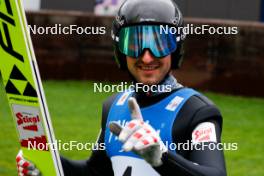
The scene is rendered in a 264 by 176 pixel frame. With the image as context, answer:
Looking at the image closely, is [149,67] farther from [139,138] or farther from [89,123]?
[89,123]

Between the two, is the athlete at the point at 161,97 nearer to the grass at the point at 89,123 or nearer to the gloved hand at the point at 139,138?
the gloved hand at the point at 139,138

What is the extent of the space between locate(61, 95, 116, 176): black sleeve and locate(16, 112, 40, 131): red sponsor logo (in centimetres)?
23

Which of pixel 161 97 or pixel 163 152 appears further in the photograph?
pixel 161 97

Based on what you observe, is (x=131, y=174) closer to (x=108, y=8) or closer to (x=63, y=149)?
(x=63, y=149)

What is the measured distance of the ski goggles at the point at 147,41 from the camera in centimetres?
351

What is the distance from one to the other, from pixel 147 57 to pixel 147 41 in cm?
7

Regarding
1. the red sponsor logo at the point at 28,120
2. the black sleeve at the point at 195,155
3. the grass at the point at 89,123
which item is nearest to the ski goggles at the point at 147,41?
the black sleeve at the point at 195,155

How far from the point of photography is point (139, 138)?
296 cm

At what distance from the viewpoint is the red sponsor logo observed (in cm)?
389

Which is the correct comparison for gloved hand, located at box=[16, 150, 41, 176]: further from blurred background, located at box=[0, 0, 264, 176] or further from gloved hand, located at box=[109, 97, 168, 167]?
blurred background, located at box=[0, 0, 264, 176]

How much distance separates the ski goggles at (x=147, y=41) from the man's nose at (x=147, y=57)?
15 millimetres

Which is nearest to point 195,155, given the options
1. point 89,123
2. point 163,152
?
point 163,152

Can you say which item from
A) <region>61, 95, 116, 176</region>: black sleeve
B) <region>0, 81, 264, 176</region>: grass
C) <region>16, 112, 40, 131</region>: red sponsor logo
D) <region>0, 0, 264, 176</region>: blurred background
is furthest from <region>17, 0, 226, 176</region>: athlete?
<region>0, 0, 264, 176</region>: blurred background

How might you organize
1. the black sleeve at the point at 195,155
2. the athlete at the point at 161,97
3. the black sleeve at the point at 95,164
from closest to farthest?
the black sleeve at the point at 195,155
the athlete at the point at 161,97
the black sleeve at the point at 95,164
